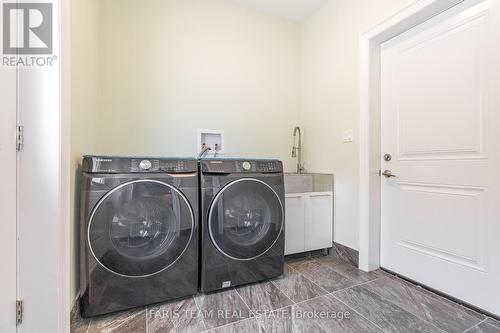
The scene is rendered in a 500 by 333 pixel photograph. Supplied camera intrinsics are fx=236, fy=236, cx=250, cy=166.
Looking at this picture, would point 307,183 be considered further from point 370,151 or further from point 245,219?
point 245,219

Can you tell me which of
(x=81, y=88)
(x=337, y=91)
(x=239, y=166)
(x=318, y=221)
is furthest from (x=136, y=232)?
(x=337, y=91)

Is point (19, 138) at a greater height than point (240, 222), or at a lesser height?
greater

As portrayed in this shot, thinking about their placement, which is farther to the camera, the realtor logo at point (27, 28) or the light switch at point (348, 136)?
the light switch at point (348, 136)

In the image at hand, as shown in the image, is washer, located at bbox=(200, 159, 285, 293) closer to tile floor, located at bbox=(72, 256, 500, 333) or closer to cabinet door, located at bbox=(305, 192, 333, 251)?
tile floor, located at bbox=(72, 256, 500, 333)

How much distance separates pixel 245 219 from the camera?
161 centimetres

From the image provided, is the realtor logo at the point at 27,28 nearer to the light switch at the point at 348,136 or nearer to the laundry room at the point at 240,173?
the laundry room at the point at 240,173

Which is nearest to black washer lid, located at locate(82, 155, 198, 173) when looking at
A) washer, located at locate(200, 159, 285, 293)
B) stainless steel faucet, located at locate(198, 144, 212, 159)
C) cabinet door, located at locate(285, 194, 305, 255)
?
washer, located at locate(200, 159, 285, 293)

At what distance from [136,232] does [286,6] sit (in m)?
2.48

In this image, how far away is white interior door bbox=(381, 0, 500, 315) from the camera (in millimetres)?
1354

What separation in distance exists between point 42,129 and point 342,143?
2051 mm

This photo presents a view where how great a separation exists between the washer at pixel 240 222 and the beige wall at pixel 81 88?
680 mm

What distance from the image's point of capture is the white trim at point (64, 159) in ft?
3.37

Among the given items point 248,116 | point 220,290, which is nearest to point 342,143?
point 248,116

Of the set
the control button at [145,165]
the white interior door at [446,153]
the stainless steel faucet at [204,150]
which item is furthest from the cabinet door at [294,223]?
the control button at [145,165]
